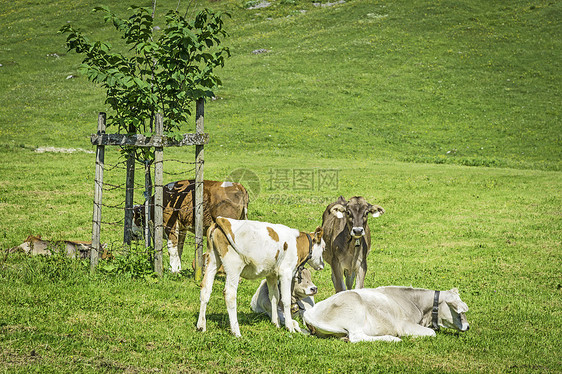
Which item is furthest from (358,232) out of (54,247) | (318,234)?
(54,247)

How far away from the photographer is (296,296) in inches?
445

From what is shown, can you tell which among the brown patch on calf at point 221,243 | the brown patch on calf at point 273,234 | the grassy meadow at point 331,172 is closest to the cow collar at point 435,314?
the grassy meadow at point 331,172

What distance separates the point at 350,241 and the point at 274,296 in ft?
9.17

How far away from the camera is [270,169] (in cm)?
3123

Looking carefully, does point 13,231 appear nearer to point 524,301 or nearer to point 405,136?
point 524,301

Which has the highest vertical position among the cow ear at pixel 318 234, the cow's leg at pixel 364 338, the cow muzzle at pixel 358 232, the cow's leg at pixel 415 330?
the cow ear at pixel 318 234

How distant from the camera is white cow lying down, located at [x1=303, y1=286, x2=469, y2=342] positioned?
9.76 m

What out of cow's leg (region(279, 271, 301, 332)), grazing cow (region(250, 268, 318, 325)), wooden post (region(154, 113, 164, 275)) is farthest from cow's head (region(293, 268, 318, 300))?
wooden post (region(154, 113, 164, 275))

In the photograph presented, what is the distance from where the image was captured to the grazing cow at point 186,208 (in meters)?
14.4

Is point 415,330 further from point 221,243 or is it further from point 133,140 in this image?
point 133,140

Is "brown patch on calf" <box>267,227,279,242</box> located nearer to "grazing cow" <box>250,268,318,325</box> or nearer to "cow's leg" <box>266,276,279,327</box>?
"cow's leg" <box>266,276,279,327</box>

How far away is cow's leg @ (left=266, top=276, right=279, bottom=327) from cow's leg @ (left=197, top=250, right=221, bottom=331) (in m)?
1.10

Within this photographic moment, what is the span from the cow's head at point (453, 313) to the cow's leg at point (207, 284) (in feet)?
14.3

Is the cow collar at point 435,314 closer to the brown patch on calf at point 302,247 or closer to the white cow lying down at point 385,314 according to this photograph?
the white cow lying down at point 385,314
